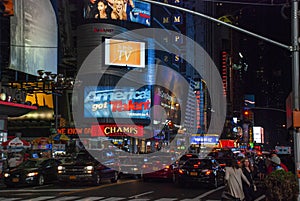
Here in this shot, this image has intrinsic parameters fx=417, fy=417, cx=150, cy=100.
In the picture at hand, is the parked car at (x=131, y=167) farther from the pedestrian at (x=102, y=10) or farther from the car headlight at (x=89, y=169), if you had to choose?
the pedestrian at (x=102, y=10)

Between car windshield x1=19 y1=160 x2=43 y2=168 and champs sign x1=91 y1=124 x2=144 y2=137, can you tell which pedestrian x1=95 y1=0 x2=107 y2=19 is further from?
car windshield x1=19 y1=160 x2=43 y2=168

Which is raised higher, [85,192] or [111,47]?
[111,47]

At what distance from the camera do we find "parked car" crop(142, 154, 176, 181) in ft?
76.6

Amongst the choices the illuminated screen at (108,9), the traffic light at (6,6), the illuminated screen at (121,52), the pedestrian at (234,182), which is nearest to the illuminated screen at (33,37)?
the illuminated screen at (121,52)

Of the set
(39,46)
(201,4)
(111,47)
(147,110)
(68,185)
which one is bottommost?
(68,185)

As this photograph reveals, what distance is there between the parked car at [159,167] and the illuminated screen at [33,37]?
17936mm

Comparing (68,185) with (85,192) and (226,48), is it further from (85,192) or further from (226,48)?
(226,48)

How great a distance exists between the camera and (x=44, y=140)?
35250 millimetres

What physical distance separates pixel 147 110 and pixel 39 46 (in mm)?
31307

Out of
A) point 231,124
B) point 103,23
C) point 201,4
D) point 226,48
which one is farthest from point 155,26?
point 226,48

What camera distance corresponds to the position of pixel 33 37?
132 ft

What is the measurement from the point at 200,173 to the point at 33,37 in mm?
26240

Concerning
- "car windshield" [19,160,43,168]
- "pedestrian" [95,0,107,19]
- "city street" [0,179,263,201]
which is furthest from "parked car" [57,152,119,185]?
"pedestrian" [95,0,107,19]

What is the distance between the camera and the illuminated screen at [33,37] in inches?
1473
